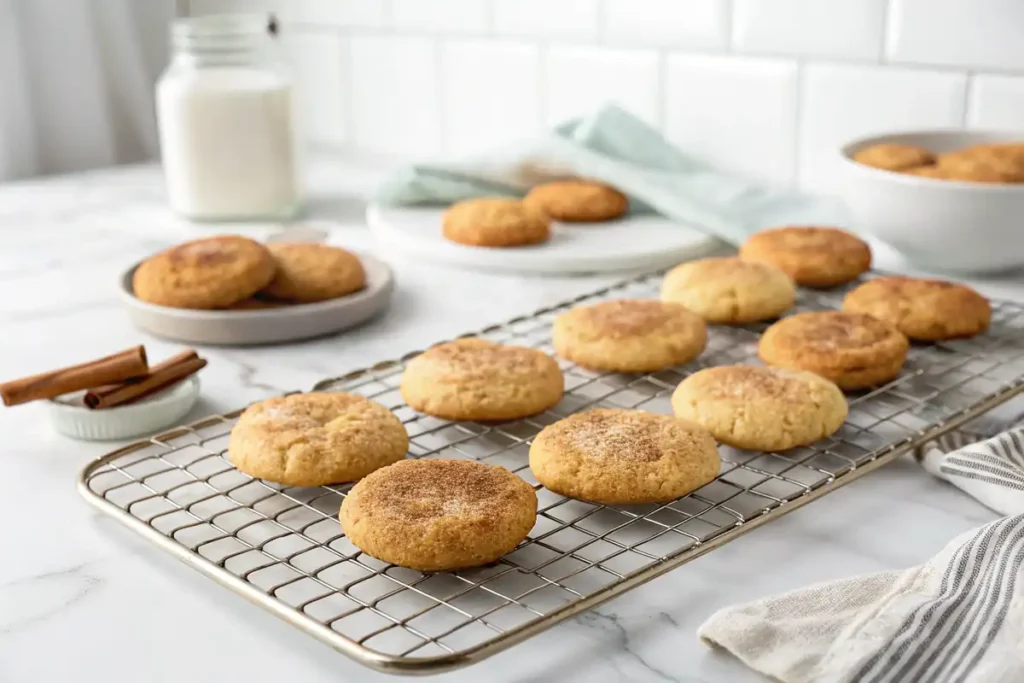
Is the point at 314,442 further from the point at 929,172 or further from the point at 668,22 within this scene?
the point at 668,22

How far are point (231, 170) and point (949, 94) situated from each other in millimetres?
993

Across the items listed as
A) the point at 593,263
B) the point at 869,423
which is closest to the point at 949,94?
the point at 593,263

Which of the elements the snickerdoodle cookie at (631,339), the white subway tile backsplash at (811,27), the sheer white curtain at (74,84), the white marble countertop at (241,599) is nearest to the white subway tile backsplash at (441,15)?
the white subway tile backsplash at (811,27)

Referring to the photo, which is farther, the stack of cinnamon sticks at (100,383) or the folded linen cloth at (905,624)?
the stack of cinnamon sticks at (100,383)

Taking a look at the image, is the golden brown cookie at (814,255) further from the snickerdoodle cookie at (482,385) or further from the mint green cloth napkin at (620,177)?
the snickerdoodle cookie at (482,385)

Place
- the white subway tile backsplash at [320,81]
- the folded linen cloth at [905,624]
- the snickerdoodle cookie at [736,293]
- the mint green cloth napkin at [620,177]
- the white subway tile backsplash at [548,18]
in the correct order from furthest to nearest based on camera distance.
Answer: the white subway tile backsplash at [320,81]
the white subway tile backsplash at [548,18]
the mint green cloth napkin at [620,177]
the snickerdoodle cookie at [736,293]
the folded linen cloth at [905,624]

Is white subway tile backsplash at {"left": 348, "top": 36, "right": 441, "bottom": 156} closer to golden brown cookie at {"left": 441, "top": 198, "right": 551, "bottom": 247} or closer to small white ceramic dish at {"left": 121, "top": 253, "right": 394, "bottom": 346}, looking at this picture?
golden brown cookie at {"left": 441, "top": 198, "right": 551, "bottom": 247}

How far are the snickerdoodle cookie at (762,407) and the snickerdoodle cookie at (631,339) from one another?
10 centimetres

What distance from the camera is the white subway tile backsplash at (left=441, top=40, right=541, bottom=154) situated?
189 centimetres

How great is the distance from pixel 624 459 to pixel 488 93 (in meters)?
1.26

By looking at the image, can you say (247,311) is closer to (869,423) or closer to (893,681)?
(869,423)

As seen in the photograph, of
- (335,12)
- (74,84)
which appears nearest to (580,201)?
(335,12)

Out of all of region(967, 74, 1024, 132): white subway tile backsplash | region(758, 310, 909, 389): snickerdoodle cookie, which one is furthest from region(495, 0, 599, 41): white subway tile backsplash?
region(758, 310, 909, 389): snickerdoodle cookie

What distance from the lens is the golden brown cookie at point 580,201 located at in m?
1.56
